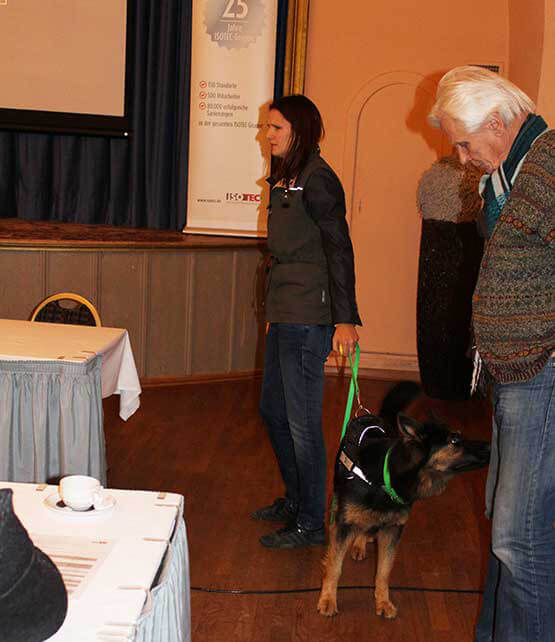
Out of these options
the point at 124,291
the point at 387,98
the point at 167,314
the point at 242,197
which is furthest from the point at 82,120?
the point at 387,98

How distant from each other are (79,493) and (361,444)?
122 cm

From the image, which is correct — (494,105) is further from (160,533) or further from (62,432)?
(62,432)

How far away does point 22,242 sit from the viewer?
4961mm

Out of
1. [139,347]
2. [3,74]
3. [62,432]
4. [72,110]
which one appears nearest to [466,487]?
[62,432]

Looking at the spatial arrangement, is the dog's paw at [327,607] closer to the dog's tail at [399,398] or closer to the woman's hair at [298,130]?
the dog's tail at [399,398]

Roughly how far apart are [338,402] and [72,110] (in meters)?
2.68

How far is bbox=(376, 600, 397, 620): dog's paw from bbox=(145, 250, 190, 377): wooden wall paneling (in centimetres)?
304

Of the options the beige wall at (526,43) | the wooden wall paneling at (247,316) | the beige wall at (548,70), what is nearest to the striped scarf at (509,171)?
the beige wall at (548,70)

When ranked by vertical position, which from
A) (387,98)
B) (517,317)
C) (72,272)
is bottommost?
(72,272)

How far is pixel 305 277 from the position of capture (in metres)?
2.91

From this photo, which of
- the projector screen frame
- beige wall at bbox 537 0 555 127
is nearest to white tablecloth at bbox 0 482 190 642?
beige wall at bbox 537 0 555 127

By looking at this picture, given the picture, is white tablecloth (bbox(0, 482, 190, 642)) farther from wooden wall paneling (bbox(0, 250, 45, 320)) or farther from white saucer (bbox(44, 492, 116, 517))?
wooden wall paneling (bbox(0, 250, 45, 320))

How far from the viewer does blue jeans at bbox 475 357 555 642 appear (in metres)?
1.85

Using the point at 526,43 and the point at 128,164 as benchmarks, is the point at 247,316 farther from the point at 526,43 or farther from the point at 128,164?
the point at 526,43
